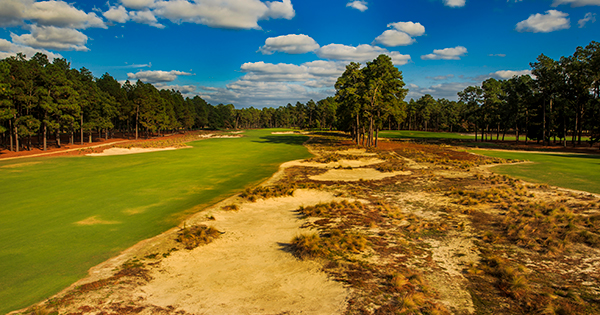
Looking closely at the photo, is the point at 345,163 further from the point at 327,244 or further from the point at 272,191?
the point at 327,244

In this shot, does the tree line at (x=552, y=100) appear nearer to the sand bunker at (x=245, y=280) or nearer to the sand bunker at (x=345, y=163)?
the sand bunker at (x=345, y=163)

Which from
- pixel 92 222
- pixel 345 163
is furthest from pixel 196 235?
pixel 345 163

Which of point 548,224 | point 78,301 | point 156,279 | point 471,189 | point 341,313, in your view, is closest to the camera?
point 341,313

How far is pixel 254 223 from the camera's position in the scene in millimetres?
13422

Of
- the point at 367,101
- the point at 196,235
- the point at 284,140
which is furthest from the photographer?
the point at 284,140

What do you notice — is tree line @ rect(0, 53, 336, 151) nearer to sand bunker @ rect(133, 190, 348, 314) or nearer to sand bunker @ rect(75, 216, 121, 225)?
sand bunker @ rect(75, 216, 121, 225)

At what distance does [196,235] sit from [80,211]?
818 centimetres

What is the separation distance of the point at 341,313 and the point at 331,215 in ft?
25.5

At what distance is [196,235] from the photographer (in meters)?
11.4

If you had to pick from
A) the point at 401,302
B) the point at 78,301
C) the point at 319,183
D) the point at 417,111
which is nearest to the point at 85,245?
the point at 78,301

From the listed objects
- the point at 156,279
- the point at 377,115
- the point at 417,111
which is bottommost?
the point at 156,279

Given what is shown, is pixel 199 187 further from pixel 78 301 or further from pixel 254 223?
pixel 78 301

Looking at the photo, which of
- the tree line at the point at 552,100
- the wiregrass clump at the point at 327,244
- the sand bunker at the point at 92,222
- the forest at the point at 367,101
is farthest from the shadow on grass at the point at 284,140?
the wiregrass clump at the point at 327,244

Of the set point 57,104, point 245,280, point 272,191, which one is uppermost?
point 57,104
